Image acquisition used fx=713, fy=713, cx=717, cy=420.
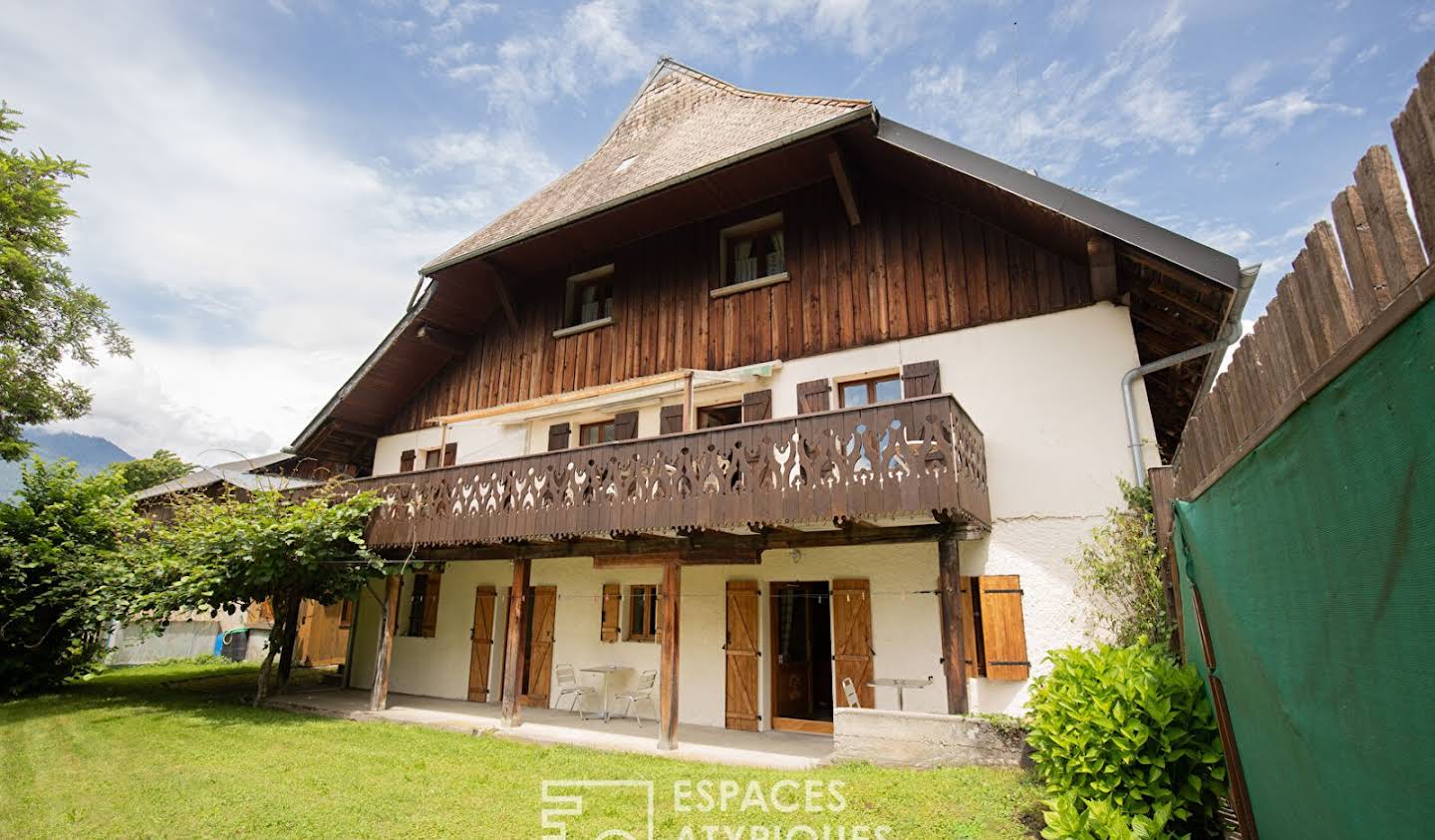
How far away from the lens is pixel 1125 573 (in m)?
8.72

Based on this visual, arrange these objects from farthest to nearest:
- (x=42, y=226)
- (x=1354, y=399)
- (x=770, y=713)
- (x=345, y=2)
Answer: (x=42, y=226) < (x=770, y=713) < (x=345, y=2) < (x=1354, y=399)

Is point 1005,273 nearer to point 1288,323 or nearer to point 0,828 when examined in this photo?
point 1288,323

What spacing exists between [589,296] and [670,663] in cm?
803

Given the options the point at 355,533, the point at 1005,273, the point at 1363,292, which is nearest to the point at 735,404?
the point at 1005,273

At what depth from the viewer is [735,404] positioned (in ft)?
40.3

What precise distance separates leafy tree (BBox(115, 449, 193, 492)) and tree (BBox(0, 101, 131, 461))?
18.6m

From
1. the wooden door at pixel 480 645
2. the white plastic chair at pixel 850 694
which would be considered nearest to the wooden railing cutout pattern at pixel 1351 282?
the white plastic chair at pixel 850 694

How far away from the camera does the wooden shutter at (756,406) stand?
11.6 meters

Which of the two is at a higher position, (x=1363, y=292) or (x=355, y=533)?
(x=355, y=533)

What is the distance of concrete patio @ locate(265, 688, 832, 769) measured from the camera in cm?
912

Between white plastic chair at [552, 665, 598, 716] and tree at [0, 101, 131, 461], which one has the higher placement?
tree at [0, 101, 131, 461]

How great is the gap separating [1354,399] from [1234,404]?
1.40m

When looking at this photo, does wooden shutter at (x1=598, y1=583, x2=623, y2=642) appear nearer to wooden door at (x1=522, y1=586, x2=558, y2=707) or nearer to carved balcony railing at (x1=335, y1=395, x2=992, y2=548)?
wooden door at (x1=522, y1=586, x2=558, y2=707)

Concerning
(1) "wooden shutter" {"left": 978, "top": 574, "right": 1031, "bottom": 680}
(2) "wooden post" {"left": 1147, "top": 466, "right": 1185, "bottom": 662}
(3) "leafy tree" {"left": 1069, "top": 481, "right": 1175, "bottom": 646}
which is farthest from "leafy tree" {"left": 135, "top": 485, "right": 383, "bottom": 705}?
(2) "wooden post" {"left": 1147, "top": 466, "right": 1185, "bottom": 662}
